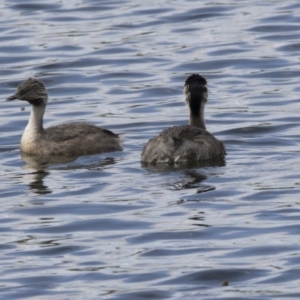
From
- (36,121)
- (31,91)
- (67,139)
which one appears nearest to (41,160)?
(67,139)

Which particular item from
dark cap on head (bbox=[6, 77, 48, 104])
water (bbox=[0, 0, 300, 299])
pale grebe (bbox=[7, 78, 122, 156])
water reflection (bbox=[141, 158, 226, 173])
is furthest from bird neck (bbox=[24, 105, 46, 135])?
water reflection (bbox=[141, 158, 226, 173])

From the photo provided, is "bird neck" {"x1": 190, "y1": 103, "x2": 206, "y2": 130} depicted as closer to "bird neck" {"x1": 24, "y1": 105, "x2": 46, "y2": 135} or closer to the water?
the water

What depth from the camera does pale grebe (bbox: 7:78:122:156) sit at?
18.1 metres

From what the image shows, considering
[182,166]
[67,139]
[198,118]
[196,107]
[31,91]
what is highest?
[31,91]

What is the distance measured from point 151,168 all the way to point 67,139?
1.90 metres

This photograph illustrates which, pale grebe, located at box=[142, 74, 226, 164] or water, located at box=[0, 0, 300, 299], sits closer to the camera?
water, located at box=[0, 0, 300, 299]

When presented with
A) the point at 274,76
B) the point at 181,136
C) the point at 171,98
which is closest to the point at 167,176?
the point at 181,136

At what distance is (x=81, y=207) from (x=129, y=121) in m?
5.09

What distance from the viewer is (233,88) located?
21984mm

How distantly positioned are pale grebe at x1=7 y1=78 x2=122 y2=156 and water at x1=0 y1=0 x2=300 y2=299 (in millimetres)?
241

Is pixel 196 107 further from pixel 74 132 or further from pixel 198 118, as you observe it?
pixel 74 132

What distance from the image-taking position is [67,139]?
18.2 m

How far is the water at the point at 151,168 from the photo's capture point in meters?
12.3

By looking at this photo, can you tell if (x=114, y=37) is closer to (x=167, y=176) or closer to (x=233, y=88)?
(x=233, y=88)
